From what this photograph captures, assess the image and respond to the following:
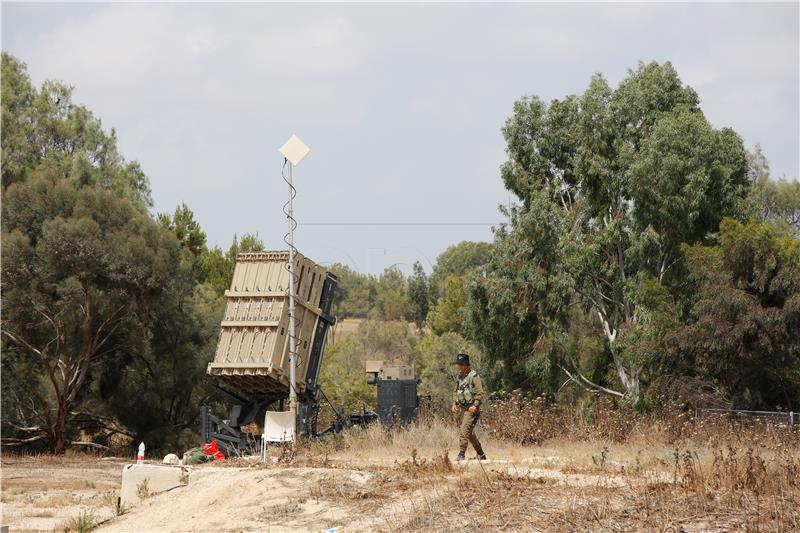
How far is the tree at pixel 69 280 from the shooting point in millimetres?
32156

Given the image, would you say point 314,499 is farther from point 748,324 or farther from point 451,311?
point 451,311

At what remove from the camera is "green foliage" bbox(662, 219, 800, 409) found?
23406 mm

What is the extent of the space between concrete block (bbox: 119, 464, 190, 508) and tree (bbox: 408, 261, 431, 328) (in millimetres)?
71379

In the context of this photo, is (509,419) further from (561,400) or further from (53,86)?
(53,86)

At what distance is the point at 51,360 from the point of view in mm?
34500

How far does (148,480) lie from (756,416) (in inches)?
477

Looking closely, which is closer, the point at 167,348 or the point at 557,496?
the point at 557,496

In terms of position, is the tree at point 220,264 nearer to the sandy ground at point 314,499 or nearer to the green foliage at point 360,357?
the green foliage at point 360,357

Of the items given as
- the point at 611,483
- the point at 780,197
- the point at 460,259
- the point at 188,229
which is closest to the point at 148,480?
the point at 611,483

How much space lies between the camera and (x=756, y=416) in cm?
2052

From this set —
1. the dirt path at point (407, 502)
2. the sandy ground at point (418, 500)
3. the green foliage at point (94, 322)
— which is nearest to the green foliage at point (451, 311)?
the green foliage at point (94, 322)

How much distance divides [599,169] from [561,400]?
6997mm

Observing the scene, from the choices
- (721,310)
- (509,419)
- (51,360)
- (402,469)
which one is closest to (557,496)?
(402,469)

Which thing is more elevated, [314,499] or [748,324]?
[748,324]
